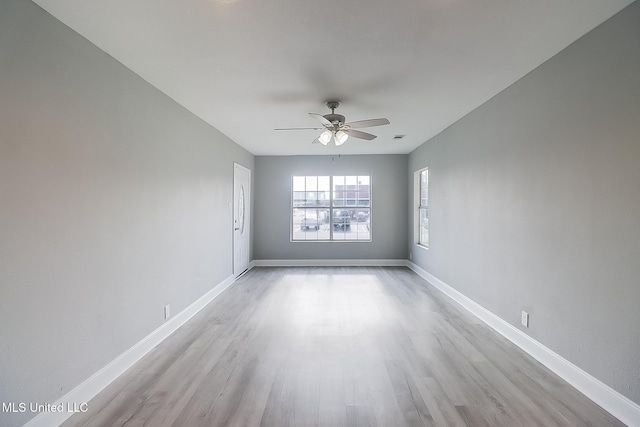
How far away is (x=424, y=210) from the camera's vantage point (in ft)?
20.3

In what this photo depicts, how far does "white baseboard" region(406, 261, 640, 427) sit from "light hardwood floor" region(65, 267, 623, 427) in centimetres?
7

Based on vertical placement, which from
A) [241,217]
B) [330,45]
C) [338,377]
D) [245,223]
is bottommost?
[338,377]

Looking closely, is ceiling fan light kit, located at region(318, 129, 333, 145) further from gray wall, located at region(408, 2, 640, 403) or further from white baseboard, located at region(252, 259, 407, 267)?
white baseboard, located at region(252, 259, 407, 267)

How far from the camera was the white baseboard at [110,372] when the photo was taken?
1.85 metres

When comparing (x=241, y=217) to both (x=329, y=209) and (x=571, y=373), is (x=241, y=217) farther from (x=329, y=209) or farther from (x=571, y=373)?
(x=571, y=373)

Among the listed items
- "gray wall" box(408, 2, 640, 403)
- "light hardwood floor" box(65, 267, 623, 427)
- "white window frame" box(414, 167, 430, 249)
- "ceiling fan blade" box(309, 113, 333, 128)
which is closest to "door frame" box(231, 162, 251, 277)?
"light hardwood floor" box(65, 267, 623, 427)

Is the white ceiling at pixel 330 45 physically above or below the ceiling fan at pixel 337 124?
above

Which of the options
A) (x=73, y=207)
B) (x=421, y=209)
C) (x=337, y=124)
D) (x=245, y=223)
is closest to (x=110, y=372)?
(x=73, y=207)

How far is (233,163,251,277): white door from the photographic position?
565 cm

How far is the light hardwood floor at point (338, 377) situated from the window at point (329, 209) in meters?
3.27

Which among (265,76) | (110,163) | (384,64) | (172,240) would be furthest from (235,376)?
(384,64)

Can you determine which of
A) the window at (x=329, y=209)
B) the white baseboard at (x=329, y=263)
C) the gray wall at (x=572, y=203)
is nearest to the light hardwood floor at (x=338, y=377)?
the gray wall at (x=572, y=203)

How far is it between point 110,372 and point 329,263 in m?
5.03

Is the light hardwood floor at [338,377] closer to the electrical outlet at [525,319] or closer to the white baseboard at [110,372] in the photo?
the white baseboard at [110,372]
